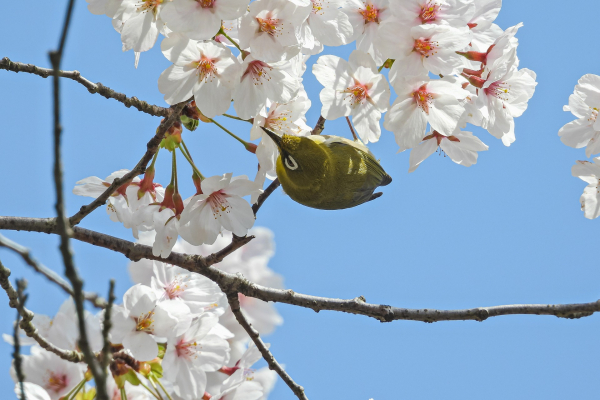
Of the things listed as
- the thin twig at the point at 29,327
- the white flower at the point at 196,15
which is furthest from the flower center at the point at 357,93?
the thin twig at the point at 29,327

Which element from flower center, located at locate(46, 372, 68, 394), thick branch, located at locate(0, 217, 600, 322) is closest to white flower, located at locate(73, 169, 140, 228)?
thick branch, located at locate(0, 217, 600, 322)

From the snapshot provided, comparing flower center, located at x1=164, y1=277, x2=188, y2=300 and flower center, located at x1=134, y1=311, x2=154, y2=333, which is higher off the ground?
flower center, located at x1=164, y1=277, x2=188, y2=300

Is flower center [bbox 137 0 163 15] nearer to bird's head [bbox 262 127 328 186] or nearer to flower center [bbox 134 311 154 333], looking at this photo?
bird's head [bbox 262 127 328 186]

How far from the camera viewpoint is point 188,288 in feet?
11.7

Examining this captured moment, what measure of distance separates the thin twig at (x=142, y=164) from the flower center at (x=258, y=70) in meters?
0.40

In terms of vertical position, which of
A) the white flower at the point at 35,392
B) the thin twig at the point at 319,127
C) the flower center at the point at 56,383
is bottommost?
the white flower at the point at 35,392

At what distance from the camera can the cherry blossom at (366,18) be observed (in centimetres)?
305

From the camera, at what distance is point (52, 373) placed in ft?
9.55

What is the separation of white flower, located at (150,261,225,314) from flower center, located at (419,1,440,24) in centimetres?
206

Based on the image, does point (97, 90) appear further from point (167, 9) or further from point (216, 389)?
point (216, 389)

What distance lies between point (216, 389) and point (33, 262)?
1845 millimetres

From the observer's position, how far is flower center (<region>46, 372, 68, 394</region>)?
114 inches

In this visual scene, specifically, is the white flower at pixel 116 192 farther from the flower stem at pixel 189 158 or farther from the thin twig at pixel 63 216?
the thin twig at pixel 63 216

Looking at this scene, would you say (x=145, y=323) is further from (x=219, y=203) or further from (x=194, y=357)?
(x=219, y=203)
